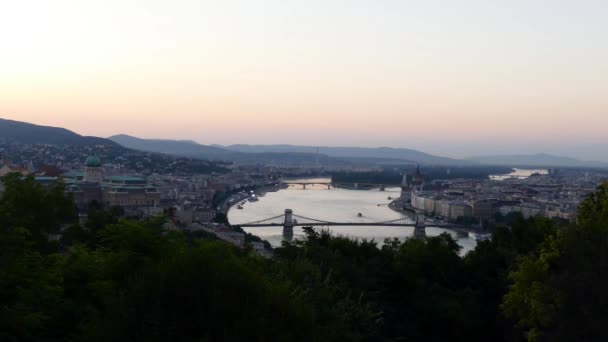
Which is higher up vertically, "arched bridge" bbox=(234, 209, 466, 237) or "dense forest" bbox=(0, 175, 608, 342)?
"dense forest" bbox=(0, 175, 608, 342)

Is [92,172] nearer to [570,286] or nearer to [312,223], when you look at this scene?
[312,223]

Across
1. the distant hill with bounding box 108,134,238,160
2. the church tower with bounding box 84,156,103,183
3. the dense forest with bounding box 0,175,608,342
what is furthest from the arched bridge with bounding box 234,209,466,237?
the distant hill with bounding box 108,134,238,160

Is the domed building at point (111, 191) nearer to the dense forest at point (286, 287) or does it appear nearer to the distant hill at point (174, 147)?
the dense forest at point (286, 287)

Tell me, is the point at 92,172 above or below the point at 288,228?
above

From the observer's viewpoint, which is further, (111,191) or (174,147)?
(174,147)

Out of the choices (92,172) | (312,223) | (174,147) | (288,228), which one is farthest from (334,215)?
(174,147)

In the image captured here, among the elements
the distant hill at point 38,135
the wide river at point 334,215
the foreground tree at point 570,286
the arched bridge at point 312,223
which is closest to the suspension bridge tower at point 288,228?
the arched bridge at point 312,223

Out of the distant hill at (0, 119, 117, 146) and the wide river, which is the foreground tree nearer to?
the wide river
